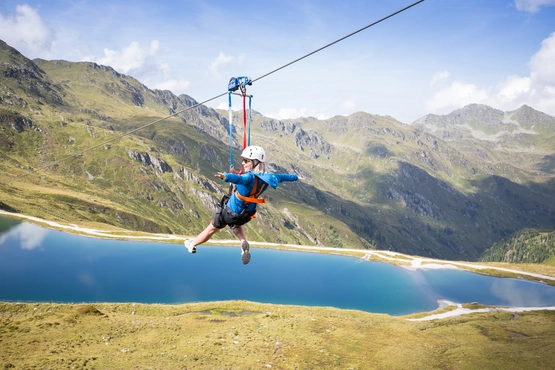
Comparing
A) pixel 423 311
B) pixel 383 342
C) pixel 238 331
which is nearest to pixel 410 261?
pixel 423 311

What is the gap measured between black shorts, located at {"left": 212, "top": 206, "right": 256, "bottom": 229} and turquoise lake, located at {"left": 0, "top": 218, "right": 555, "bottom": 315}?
56.1 meters

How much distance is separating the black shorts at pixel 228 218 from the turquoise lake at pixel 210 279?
56.1 m

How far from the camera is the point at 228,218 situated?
14.2 m

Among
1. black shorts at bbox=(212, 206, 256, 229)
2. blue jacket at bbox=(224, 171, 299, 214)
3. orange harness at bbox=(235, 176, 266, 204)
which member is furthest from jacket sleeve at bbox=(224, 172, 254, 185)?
black shorts at bbox=(212, 206, 256, 229)

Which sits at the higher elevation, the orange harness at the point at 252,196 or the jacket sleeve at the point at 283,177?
the jacket sleeve at the point at 283,177

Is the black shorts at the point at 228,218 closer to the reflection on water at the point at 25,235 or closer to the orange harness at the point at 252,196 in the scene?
the orange harness at the point at 252,196

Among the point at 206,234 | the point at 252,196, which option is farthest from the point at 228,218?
the point at 206,234

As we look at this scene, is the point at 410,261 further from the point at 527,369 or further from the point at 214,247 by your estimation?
the point at 527,369

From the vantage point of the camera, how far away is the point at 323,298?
76188 millimetres

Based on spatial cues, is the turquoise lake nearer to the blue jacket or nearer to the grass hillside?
the grass hillside

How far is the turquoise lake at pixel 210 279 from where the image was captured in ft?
220

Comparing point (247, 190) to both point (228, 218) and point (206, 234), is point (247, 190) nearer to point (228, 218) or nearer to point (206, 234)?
point (228, 218)

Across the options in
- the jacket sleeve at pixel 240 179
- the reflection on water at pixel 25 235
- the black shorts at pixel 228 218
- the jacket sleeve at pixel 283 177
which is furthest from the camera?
the reflection on water at pixel 25 235

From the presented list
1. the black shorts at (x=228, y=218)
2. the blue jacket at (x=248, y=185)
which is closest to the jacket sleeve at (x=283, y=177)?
the blue jacket at (x=248, y=185)
